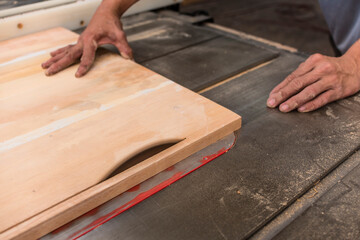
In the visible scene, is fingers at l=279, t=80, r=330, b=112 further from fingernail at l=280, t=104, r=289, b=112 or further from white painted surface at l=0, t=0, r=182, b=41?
white painted surface at l=0, t=0, r=182, b=41

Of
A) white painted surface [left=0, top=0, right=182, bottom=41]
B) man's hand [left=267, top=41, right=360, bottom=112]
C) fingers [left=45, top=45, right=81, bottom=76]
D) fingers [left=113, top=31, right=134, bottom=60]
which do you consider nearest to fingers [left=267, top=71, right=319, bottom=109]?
man's hand [left=267, top=41, right=360, bottom=112]

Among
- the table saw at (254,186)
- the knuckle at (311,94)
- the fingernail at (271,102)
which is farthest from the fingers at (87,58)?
the knuckle at (311,94)

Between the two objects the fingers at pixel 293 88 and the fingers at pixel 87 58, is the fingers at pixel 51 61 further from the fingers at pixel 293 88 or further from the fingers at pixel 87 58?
the fingers at pixel 293 88

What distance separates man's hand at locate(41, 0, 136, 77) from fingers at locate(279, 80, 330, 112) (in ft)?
2.11

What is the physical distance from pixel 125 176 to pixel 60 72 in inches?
25.2

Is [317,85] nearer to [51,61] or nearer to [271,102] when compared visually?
[271,102]

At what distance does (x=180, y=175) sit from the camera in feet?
2.64

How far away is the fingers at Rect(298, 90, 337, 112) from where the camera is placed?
102 cm

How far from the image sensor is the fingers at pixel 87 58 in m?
1.18

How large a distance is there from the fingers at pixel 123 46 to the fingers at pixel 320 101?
686 millimetres

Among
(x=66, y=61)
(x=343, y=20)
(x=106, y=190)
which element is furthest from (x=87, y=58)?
(x=343, y=20)

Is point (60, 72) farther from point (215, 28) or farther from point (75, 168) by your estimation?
point (215, 28)

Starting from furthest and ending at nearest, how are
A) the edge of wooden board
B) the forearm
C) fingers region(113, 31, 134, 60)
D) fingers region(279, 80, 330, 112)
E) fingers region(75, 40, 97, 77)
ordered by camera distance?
1. the forearm
2. fingers region(113, 31, 134, 60)
3. fingers region(75, 40, 97, 77)
4. fingers region(279, 80, 330, 112)
5. the edge of wooden board

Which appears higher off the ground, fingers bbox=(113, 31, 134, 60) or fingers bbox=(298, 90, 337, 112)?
fingers bbox=(113, 31, 134, 60)
